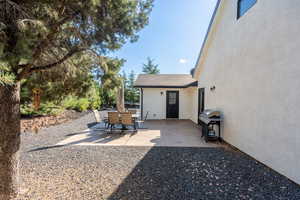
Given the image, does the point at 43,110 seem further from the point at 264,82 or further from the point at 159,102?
the point at 264,82

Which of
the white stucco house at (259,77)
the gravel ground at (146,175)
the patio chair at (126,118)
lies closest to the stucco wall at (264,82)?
the white stucco house at (259,77)

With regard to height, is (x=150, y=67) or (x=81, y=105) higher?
(x=150, y=67)

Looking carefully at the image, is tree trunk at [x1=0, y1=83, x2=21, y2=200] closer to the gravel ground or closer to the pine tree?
the gravel ground

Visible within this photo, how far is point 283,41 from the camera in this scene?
3.26 meters

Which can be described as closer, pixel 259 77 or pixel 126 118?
pixel 259 77

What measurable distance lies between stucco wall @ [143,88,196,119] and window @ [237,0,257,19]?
656 cm

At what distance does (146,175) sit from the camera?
3186 mm

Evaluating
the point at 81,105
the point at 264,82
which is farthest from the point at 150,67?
the point at 264,82

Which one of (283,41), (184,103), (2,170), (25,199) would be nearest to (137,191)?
(25,199)

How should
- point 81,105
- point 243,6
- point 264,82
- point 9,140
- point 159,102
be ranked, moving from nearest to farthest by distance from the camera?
point 9,140 → point 264,82 → point 243,6 → point 159,102 → point 81,105

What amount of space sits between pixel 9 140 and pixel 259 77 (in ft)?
19.4

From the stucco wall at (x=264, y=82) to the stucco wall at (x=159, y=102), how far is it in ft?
16.5

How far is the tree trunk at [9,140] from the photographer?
2.11 metres

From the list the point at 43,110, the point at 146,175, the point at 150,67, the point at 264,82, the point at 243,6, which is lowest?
the point at 146,175
